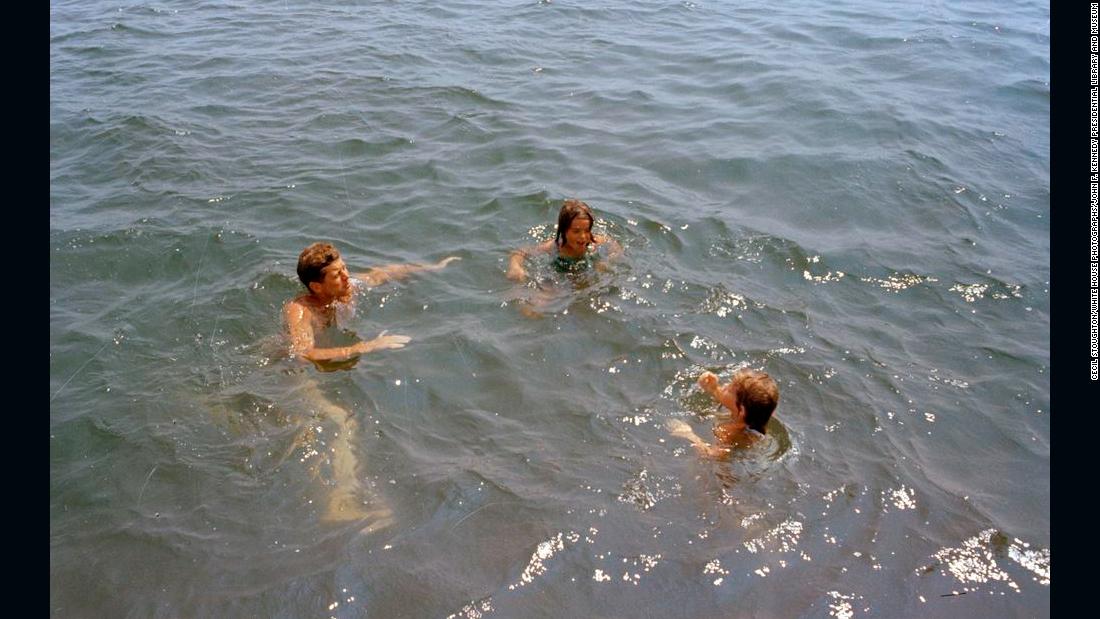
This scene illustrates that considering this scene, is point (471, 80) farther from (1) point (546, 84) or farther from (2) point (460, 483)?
(2) point (460, 483)

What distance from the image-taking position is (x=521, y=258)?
25.6 feet

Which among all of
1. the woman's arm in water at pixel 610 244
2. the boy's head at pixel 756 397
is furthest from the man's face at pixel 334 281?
the boy's head at pixel 756 397

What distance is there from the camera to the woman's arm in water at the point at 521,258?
762cm

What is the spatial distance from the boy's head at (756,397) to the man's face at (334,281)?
3134 mm

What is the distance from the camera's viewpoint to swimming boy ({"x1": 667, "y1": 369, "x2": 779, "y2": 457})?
547 centimetres

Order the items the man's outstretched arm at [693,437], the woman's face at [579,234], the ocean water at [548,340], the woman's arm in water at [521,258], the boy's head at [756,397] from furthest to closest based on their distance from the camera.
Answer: the woman's arm in water at [521,258]
the woman's face at [579,234]
the man's outstretched arm at [693,437]
the boy's head at [756,397]
the ocean water at [548,340]

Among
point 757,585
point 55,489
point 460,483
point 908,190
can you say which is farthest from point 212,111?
point 757,585

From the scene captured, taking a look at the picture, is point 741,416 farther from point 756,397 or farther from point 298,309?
point 298,309

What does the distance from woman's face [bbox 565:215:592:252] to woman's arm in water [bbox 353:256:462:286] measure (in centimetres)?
113

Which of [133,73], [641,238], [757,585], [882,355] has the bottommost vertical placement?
[757,585]

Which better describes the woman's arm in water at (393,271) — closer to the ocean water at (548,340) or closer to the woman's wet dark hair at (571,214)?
the ocean water at (548,340)

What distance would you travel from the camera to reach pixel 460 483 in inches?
212

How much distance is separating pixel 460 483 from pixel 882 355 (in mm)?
3502

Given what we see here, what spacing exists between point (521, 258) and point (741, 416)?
2.89 metres
